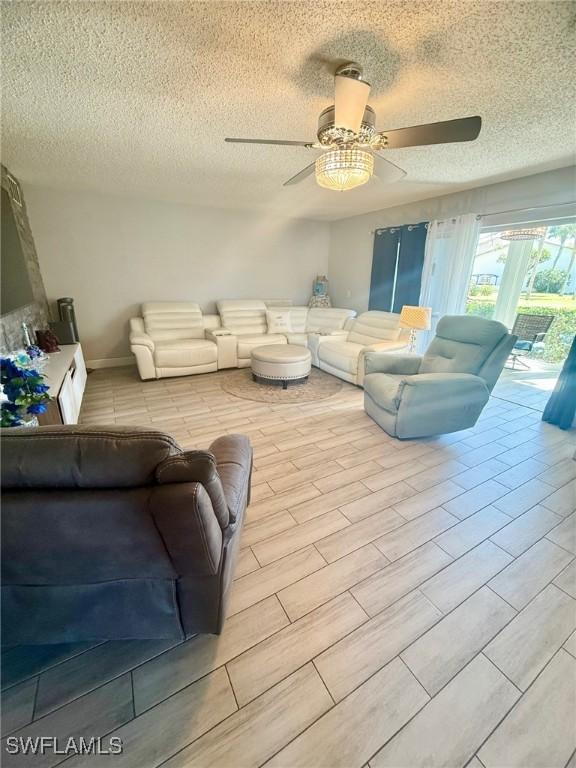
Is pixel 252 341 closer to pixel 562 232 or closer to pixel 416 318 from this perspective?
pixel 416 318

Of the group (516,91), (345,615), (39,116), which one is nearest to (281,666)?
(345,615)

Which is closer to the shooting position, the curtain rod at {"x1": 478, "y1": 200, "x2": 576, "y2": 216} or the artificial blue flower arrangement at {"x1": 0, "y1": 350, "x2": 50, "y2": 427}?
the artificial blue flower arrangement at {"x1": 0, "y1": 350, "x2": 50, "y2": 427}

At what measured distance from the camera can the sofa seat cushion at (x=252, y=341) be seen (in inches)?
175

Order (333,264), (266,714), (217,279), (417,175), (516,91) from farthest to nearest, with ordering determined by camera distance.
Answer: (333,264), (217,279), (417,175), (516,91), (266,714)

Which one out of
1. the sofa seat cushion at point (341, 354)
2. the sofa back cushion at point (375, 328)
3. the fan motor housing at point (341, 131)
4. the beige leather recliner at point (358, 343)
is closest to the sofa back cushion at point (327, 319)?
the beige leather recliner at point (358, 343)

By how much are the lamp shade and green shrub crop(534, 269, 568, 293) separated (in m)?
1.88

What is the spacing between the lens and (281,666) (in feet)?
3.58

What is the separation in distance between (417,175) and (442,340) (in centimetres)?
175

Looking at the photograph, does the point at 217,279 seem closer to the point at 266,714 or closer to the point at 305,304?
the point at 305,304

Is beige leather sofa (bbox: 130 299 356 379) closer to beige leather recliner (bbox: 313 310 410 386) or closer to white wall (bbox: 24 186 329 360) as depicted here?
beige leather recliner (bbox: 313 310 410 386)

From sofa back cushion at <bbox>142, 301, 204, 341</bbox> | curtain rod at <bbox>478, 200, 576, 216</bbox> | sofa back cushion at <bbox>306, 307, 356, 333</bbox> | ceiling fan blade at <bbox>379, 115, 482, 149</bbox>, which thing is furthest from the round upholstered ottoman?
curtain rod at <bbox>478, 200, 576, 216</bbox>

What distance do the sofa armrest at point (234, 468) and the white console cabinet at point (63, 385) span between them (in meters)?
1.37

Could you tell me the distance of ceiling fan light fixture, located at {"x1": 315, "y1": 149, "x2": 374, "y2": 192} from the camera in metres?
1.72

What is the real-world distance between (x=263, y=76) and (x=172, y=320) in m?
3.37
